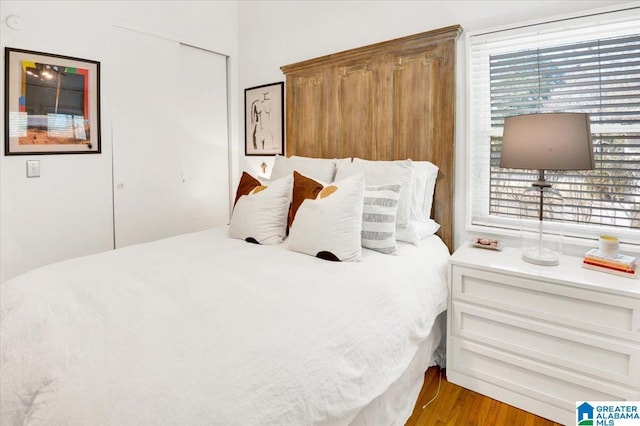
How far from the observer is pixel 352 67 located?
8.97 ft

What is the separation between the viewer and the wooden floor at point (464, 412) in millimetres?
1713

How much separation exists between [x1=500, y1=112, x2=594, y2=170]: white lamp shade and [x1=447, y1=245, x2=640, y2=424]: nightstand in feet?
1.68

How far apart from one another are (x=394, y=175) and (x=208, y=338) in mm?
1485

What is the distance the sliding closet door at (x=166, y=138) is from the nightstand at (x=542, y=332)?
2.46 m

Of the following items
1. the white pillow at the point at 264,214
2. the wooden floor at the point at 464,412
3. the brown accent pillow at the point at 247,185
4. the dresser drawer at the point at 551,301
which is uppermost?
the brown accent pillow at the point at 247,185

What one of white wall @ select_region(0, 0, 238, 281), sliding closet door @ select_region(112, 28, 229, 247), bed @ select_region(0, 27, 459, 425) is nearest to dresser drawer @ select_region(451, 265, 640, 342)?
bed @ select_region(0, 27, 459, 425)

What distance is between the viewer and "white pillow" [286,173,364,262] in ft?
6.04

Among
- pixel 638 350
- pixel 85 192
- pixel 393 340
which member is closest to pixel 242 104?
pixel 85 192

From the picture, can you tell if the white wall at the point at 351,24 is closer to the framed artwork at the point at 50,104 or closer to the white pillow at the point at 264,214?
the white pillow at the point at 264,214

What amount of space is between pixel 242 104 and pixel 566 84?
2.79m

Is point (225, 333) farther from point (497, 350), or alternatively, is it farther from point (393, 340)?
point (497, 350)

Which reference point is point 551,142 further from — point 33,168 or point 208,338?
point 33,168

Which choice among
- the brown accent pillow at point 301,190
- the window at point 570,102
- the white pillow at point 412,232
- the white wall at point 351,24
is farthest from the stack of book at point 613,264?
the brown accent pillow at point 301,190

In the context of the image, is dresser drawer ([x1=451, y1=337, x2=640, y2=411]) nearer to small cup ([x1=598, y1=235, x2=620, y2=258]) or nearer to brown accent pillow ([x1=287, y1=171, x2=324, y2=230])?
small cup ([x1=598, y1=235, x2=620, y2=258])
